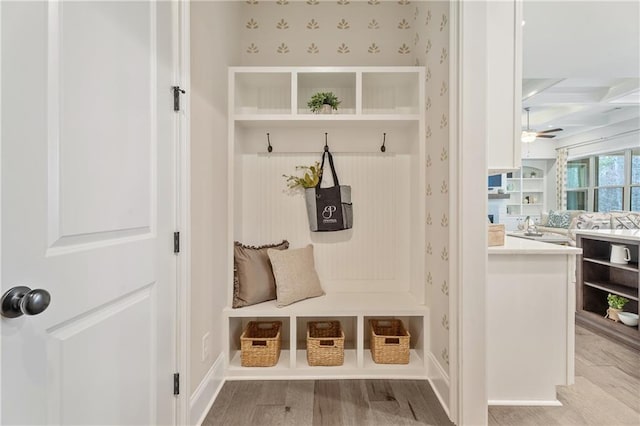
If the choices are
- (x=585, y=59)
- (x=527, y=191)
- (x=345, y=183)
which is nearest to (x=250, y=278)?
(x=345, y=183)

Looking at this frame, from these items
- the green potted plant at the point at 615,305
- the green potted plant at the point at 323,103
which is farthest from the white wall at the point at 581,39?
the green potted plant at the point at 615,305

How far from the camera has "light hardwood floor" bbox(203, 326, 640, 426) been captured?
1698 mm

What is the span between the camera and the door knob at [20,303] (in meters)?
0.69

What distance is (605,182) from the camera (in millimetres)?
6727

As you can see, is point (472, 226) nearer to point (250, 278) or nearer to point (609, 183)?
point (250, 278)

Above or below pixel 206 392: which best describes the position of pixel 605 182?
above

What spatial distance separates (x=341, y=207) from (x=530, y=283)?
121 centimetres

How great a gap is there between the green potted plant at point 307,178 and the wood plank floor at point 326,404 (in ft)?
4.32

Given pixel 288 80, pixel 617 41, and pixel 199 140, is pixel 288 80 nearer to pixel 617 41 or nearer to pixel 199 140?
pixel 199 140

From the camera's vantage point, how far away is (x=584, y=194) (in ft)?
23.8

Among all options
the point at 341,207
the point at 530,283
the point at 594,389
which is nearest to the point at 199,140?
the point at 341,207

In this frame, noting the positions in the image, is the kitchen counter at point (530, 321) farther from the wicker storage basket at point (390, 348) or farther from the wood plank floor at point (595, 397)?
the wicker storage basket at point (390, 348)

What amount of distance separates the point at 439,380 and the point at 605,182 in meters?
7.26

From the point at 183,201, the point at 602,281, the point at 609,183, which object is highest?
the point at 609,183
